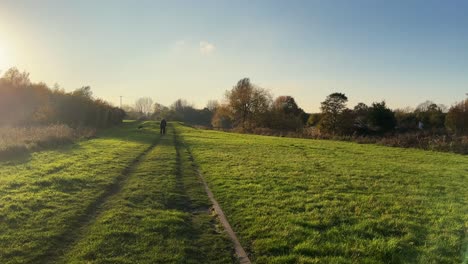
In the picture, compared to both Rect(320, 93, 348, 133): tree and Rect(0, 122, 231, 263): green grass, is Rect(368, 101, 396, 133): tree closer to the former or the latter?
Rect(320, 93, 348, 133): tree

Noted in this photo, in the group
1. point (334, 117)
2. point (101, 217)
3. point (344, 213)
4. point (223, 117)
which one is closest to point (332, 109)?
point (334, 117)

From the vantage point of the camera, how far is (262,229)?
26.8 feet

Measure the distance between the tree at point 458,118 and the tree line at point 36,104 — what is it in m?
55.5

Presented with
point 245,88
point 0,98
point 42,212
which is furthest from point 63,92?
point 42,212

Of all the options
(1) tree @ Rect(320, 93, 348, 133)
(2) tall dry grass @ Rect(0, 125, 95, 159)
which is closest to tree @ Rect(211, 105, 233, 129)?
(1) tree @ Rect(320, 93, 348, 133)

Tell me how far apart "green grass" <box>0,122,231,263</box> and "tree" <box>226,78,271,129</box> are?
190 ft

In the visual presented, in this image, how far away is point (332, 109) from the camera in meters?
60.6

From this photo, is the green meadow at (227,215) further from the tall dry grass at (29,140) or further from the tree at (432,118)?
the tree at (432,118)

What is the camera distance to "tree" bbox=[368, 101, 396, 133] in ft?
199

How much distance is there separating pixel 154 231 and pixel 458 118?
2391 inches

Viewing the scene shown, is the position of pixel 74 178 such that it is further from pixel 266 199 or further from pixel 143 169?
pixel 266 199

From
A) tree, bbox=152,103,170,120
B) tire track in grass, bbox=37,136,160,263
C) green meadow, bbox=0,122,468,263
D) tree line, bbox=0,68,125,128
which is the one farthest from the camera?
tree, bbox=152,103,170,120

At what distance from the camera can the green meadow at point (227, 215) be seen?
6.85m

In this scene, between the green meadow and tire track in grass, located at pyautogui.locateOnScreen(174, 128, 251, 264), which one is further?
the green meadow
